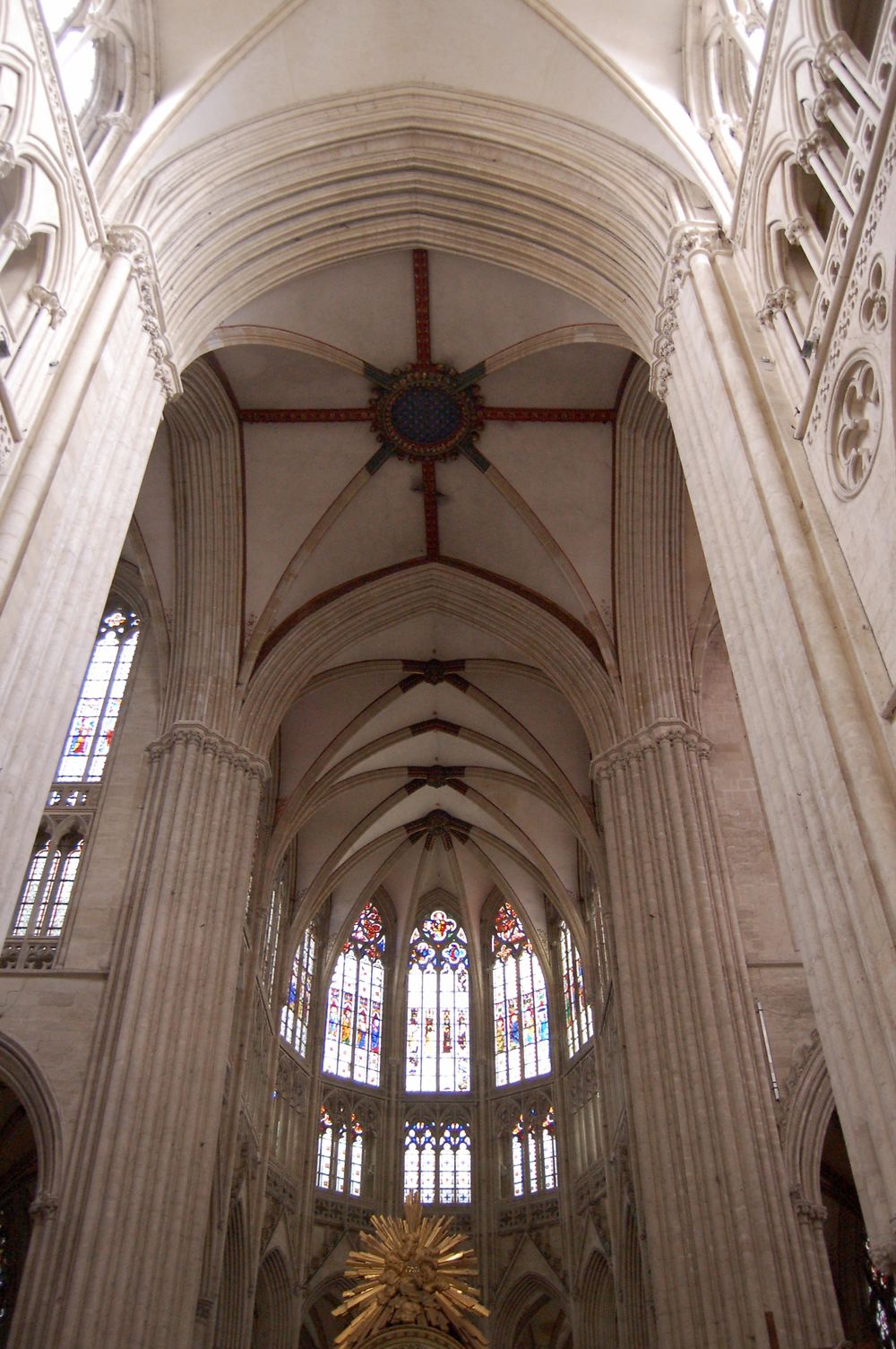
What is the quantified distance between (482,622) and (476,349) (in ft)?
16.1

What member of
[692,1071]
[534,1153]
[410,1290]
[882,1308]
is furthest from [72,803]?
[534,1153]

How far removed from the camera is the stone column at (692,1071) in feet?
37.6

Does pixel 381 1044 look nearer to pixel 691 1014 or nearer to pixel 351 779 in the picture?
pixel 351 779

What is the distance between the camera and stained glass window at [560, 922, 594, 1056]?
23125 millimetres

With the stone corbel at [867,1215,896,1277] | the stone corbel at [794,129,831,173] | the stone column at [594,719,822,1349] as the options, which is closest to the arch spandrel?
the stone column at [594,719,822,1349]

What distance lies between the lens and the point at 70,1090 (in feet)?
43.0

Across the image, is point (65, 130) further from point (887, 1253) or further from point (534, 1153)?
point (534, 1153)

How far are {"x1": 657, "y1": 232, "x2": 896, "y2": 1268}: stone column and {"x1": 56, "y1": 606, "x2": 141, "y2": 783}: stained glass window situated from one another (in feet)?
33.8

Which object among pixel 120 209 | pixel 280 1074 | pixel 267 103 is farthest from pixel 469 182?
pixel 280 1074

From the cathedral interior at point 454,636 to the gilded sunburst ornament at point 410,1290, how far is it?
0.25 m

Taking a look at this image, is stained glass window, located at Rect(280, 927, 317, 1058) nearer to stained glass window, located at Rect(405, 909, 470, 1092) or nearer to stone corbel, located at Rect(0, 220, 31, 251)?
stained glass window, located at Rect(405, 909, 470, 1092)

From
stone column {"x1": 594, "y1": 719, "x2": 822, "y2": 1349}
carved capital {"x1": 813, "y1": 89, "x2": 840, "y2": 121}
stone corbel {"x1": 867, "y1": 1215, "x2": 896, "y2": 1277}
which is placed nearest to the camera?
stone corbel {"x1": 867, "y1": 1215, "x2": 896, "y2": 1277}

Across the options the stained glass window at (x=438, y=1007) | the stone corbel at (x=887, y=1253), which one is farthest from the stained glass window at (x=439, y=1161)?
the stone corbel at (x=887, y=1253)

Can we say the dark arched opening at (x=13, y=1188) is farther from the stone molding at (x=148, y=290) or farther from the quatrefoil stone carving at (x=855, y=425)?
the quatrefoil stone carving at (x=855, y=425)
